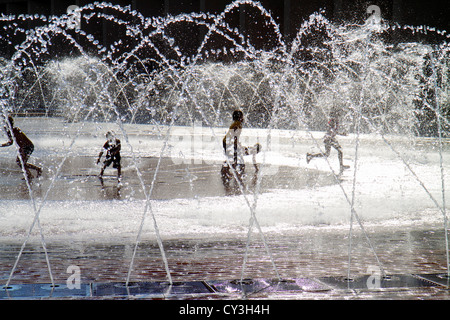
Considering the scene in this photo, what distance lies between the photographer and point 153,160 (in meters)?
16.2

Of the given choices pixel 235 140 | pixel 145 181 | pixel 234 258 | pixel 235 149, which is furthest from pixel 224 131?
pixel 234 258

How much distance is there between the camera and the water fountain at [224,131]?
739 centimetres

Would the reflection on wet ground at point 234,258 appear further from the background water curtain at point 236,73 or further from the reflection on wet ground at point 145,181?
the background water curtain at point 236,73

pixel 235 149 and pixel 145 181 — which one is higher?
pixel 235 149

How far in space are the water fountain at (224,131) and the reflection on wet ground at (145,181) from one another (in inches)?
1.8

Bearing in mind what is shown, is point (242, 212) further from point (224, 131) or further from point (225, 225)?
point (224, 131)

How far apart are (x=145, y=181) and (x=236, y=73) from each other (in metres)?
24.9

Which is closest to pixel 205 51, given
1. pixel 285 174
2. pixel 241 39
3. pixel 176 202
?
pixel 241 39

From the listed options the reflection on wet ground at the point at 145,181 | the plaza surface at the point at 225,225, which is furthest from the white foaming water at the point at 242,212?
the reflection on wet ground at the point at 145,181

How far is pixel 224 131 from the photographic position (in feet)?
100

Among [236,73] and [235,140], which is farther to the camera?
[236,73]

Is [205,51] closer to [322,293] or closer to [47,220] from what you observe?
[47,220]

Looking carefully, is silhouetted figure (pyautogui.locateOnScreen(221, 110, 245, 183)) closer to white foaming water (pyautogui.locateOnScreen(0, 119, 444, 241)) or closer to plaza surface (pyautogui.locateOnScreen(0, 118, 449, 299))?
plaza surface (pyautogui.locateOnScreen(0, 118, 449, 299))

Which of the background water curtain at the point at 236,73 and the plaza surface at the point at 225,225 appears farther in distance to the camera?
the background water curtain at the point at 236,73
